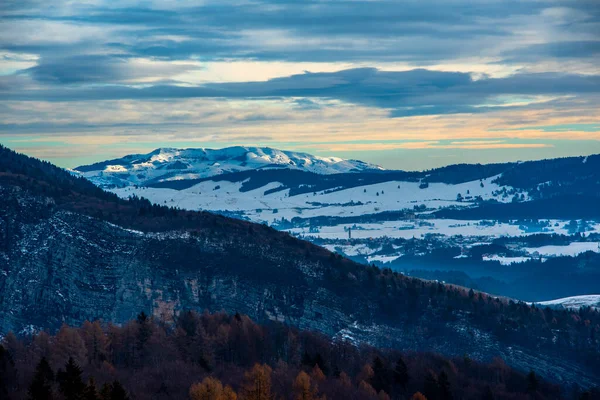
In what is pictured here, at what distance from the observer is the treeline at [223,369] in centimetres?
14012

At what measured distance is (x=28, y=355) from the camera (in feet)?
561

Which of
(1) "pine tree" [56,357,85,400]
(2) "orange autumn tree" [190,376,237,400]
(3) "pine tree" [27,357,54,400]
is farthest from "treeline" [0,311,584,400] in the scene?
(1) "pine tree" [56,357,85,400]

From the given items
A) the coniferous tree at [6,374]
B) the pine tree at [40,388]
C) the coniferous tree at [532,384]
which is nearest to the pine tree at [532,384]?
the coniferous tree at [532,384]

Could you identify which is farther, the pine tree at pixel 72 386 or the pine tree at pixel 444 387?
the pine tree at pixel 444 387

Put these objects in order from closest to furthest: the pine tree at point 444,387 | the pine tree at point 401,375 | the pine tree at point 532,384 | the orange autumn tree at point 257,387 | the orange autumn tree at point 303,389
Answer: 1. the orange autumn tree at point 257,387
2. the orange autumn tree at point 303,389
3. the pine tree at point 444,387
4. the pine tree at point 401,375
5. the pine tree at point 532,384

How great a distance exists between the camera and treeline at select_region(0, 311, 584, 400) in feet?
460

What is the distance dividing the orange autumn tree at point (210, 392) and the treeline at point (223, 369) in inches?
5.0

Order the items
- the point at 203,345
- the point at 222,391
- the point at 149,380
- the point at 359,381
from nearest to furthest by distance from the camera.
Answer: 1. the point at 222,391
2. the point at 149,380
3. the point at 359,381
4. the point at 203,345

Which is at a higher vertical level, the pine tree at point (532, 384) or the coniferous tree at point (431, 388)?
the coniferous tree at point (431, 388)

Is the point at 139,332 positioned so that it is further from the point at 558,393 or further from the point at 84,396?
the point at 558,393

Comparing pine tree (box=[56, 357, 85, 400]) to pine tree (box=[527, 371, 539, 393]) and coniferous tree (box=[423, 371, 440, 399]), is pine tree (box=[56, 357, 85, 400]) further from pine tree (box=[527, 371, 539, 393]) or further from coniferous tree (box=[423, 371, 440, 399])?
pine tree (box=[527, 371, 539, 393])

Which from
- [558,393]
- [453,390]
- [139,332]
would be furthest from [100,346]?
[558,393]

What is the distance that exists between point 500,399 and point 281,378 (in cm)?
4462

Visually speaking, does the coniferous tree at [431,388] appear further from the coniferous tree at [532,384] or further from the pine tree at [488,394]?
the coniferous tree at [532,384]
